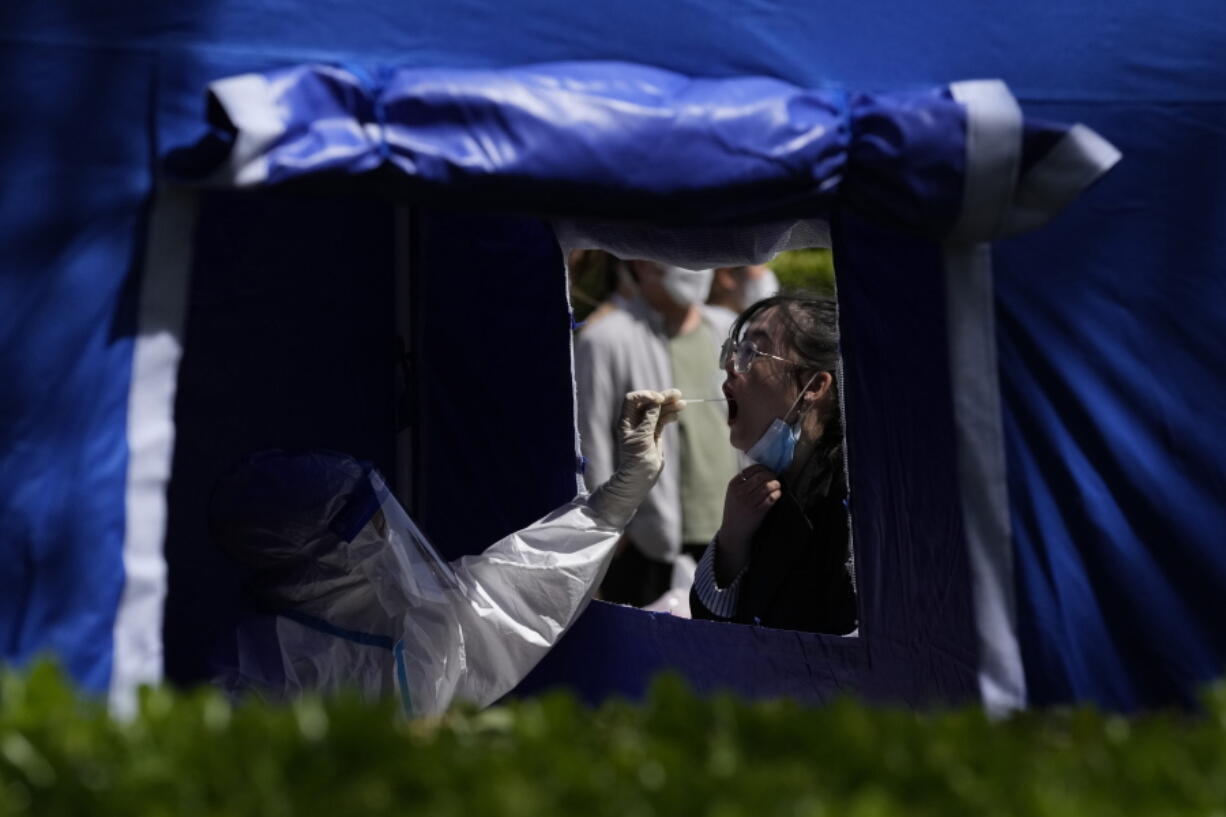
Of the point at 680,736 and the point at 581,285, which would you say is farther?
the point at 581,285

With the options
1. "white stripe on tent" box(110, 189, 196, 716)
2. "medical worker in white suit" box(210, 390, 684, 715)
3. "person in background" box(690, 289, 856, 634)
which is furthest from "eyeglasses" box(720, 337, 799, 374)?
"white stripe on tent" box(110, 189, 196, 716)

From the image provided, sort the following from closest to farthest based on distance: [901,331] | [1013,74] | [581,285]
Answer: [1013,74], [901,331], [581,285]

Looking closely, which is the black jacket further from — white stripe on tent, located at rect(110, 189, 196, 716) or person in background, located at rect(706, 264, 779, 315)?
person in background, located at rect(706, 264, 779, 315)

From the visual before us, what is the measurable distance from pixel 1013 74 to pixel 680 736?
1.27m

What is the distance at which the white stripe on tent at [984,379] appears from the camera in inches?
96.5

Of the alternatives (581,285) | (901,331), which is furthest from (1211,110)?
(581,285)

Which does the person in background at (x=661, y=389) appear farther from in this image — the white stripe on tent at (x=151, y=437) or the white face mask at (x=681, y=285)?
the white stripe on tent at (x=151, y=437)

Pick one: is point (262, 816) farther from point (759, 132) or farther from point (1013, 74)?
point (1013, 74)

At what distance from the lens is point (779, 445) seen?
13.2ft

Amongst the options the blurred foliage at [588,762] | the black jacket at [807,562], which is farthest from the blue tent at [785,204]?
the black jacket at [807,562]

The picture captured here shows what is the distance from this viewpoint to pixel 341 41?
249 cm

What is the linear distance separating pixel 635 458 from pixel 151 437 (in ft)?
5.50

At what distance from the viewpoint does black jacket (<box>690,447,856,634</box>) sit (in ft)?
12.8

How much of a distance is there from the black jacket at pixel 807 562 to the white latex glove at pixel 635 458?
34cm
